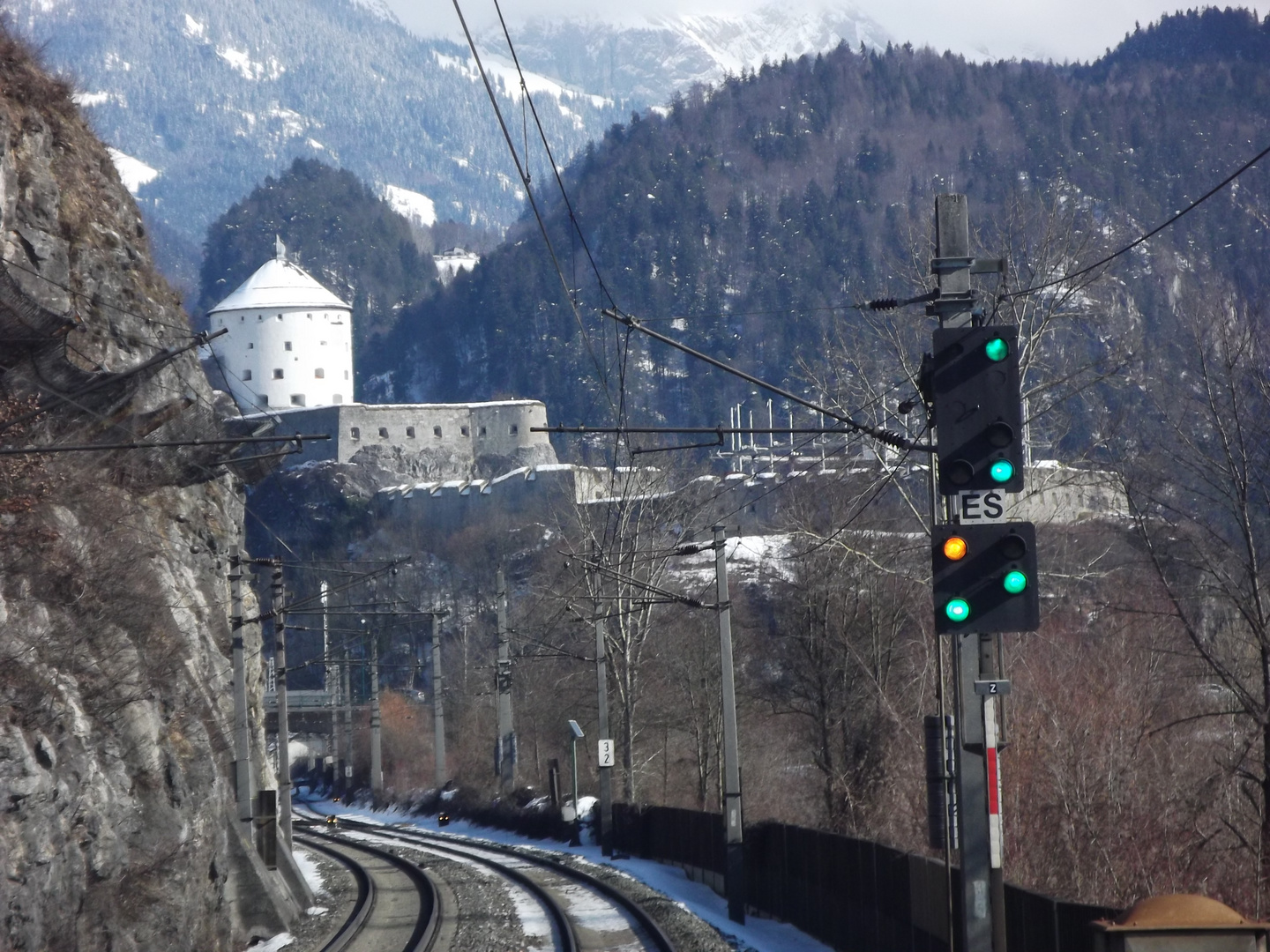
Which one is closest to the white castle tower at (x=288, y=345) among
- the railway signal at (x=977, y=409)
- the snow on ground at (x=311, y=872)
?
the snow on ground at (x=311, y=872)

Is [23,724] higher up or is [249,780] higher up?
[23,724]

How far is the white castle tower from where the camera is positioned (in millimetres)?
110000

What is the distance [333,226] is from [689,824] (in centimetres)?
14105

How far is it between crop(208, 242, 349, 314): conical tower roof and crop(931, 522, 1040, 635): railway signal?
356 ft

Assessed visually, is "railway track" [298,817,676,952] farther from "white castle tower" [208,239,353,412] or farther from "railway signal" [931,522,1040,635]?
"white castle tower" [208,239,353,412]

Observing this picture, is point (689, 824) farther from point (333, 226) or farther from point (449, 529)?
point (333, 226)

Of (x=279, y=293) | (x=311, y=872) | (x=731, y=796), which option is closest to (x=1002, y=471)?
(x=731, y=796)

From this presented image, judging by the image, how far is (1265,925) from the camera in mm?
7762

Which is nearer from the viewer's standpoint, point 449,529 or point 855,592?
point 855,592

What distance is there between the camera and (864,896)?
13898 mm

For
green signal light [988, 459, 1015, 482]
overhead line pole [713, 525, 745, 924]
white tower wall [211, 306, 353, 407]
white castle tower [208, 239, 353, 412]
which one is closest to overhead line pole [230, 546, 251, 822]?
overhead line pole [713, 525, 745, 924]

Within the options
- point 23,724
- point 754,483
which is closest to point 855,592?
point 23,724

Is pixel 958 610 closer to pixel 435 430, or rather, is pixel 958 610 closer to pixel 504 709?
pixel 504 709

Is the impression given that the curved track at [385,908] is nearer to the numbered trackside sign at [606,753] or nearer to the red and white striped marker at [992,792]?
the numbered trackside sign at [606,753]
